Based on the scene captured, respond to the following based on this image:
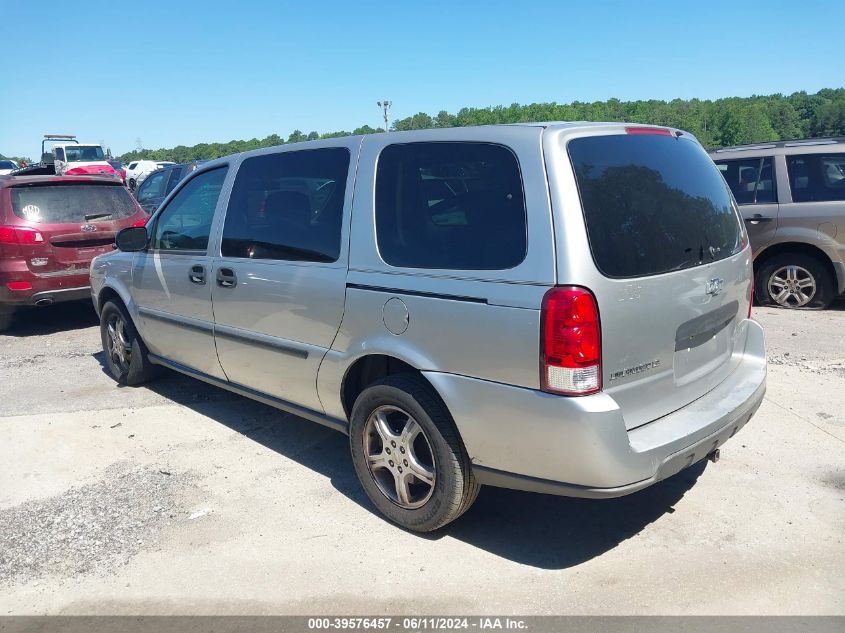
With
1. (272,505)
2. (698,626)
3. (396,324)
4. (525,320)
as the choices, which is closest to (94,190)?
(272,505)

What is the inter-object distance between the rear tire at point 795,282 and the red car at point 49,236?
7.59 meters

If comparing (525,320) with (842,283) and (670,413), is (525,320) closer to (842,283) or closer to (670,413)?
(670,413)

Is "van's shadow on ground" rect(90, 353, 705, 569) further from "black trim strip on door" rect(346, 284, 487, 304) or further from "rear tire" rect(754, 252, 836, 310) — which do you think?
"rear tire" rect(754, 252, 836, 310)

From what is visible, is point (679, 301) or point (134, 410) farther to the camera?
point (134, 410)

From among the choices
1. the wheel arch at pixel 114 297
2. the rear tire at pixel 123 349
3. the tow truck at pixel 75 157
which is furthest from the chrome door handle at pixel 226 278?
the tow truck at pixel 75 157

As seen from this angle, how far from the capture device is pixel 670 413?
9.76ft

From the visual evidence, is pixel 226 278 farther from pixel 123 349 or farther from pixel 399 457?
pixel 123 349

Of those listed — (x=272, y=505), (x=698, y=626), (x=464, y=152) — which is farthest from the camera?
(x=272, y=505)

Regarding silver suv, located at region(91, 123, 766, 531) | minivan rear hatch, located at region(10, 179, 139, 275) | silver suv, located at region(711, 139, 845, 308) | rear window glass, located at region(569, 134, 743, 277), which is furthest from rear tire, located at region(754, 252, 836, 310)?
minivan rear hatch, located at region(10, 179, 139, 275)

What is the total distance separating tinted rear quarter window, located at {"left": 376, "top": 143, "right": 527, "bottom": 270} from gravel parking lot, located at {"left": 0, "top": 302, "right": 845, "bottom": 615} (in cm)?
138

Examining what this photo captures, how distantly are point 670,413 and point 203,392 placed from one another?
3963 millimetres

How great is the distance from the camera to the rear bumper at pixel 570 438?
2.63 meters

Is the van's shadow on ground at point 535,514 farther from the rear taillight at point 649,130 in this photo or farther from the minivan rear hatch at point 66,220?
the minivan rear hatch at point 66,220

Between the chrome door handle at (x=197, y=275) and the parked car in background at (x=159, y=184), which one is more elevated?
the parked car in background at (x=159, y=184)
